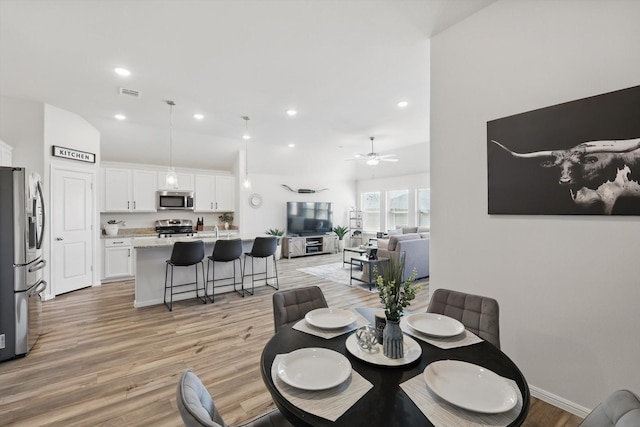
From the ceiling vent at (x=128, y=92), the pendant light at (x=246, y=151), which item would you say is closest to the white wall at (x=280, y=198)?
the pendant light at (x=246, y=151)

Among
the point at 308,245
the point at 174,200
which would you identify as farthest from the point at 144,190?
the point at 308,245

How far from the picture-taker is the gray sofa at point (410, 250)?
537cm

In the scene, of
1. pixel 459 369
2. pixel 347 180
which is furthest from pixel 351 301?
pixel 347 180

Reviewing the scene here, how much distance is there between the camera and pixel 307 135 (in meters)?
6.40

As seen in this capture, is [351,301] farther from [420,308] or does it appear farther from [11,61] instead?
[11,61]

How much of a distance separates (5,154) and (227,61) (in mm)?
3499

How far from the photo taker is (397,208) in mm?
9234

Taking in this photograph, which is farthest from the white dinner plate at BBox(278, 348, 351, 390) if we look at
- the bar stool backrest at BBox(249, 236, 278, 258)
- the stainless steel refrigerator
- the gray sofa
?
the gray sofa

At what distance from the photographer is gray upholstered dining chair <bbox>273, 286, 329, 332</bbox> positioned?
1.91 m

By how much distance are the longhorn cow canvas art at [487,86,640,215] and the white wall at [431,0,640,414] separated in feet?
0.25

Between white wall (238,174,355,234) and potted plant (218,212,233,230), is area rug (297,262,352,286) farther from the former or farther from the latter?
potted plant (218,212,233,230)

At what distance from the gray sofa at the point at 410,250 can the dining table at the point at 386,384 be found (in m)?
3.90

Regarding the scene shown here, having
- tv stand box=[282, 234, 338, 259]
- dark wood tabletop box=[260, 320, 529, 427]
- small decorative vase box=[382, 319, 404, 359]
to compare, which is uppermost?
small decorative vase box=[382, 319, 404, 359]

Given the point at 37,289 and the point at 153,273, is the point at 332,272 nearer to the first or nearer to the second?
the point at 153,273
